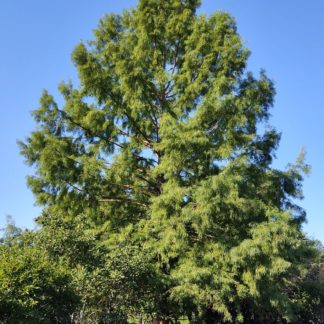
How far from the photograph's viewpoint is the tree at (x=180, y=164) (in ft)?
31.0

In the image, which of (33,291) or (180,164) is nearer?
(33,291)

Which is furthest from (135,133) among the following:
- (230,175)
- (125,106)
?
(230,175)

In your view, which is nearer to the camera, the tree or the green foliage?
the green foliage

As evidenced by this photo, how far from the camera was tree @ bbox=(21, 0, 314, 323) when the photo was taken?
9450 mm

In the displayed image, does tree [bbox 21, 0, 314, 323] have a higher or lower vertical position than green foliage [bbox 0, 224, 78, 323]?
higher

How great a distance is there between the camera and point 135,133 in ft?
42.0

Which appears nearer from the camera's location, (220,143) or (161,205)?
(161,205)

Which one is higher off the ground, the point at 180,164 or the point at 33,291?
the point at 180,164

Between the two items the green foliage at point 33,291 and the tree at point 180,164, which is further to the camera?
the tree at point 180,164

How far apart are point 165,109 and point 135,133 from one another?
1289 millimetres

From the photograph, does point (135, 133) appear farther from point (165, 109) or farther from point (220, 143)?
point (220, 143)

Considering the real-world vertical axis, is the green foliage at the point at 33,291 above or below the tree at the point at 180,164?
below

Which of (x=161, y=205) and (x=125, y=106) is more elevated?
(x=125, y=106)

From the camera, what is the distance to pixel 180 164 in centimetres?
1038
